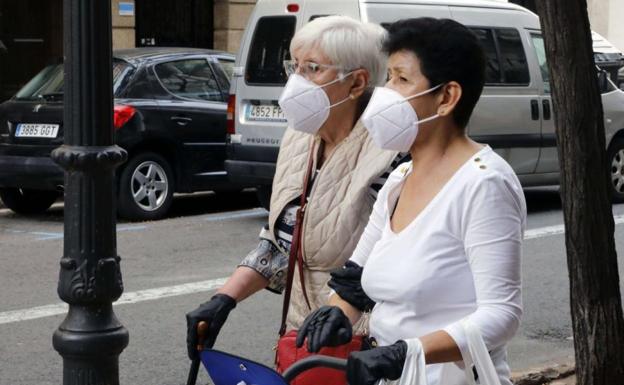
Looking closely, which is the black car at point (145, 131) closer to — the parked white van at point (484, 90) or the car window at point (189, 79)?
the car window at point (189, 79)

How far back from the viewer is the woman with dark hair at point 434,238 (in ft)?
8.80

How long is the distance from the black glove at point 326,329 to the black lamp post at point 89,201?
1.52m

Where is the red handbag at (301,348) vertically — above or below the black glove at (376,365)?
below

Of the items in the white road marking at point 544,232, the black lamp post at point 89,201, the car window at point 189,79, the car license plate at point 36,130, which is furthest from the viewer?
the car window at point 189,79

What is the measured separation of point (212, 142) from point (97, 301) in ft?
29.1

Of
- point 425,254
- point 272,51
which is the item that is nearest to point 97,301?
point 425,254

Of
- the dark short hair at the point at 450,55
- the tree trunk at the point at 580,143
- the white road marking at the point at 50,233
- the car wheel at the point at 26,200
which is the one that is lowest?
the car wheel at the point at 26,200

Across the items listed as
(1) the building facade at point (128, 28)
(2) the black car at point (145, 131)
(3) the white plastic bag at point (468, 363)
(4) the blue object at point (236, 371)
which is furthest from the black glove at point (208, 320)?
(1) the building facade at point (128, 28)

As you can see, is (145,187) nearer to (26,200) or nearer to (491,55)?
(26,200)

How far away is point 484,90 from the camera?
12.4m

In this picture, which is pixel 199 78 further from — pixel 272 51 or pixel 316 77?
pixel 316 77

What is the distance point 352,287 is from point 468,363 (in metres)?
0.41

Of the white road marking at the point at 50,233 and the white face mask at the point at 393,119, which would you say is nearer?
the white face mask at the point at 393,119

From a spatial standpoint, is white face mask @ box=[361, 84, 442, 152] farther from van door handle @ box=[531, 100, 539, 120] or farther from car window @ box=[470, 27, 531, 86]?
van door handle @ box=[531, 100, 539, 120]
